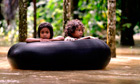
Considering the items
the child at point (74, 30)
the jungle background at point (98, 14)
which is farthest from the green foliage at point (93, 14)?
the child at point (74, 30)

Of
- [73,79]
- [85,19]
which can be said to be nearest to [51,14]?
[85,19]

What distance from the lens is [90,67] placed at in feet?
22.4

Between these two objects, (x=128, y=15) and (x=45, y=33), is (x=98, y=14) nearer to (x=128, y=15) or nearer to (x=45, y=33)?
(x=128, y=15)

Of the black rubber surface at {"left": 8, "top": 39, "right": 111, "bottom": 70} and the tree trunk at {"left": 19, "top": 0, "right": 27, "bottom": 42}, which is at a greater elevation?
the tree trunk at {"left": 19, "top": 0, "right": 27, "bottom": 42}

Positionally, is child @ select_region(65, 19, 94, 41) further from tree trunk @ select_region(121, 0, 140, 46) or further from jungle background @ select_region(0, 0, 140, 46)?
tree trunk @ select_region(121, 0, 140, 46)

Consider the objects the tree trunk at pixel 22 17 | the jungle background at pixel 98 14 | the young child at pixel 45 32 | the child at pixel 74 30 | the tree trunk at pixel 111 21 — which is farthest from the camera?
the jungle background at pixel 98 14

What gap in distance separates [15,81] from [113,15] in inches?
210

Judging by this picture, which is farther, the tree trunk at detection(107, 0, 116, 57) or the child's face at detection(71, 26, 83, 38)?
the tree trunk at detection(107, 0, 116, 57)

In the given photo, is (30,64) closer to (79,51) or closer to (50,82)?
(79,51)

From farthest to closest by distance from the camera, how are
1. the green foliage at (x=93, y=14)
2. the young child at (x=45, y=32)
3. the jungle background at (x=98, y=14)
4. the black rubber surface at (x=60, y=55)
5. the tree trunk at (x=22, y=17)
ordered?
the jungle background at (x=98, y=14), the green foliage at (x=93, y=14), the tree trunk at (x=22, y=17), the young child at (x=45, y=32), the black rubber surface at (x=60, y=55)

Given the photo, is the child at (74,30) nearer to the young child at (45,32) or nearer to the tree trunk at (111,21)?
the young child at (45,32)

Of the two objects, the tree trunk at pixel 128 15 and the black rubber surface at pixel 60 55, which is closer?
the black rubber surface at pixel 60 55

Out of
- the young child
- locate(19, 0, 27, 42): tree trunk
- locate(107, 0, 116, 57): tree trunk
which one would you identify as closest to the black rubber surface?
the young child

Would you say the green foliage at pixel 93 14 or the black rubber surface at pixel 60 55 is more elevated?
the green foliage at pixel 93 14
